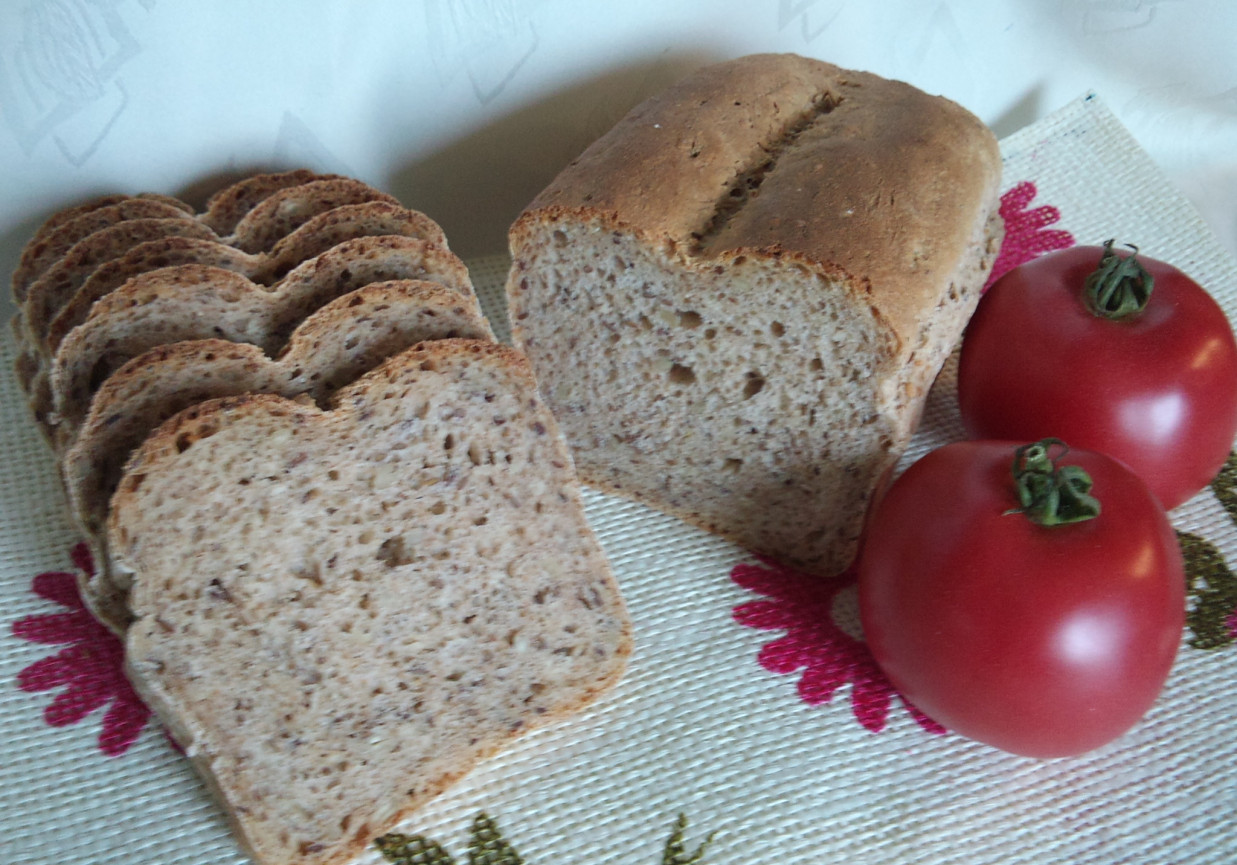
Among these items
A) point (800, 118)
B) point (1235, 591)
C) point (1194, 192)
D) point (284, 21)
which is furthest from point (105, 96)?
point (1194, 192)

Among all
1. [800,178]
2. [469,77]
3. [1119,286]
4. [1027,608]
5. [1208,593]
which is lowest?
[1208,593]

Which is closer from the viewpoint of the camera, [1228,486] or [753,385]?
[753,385]

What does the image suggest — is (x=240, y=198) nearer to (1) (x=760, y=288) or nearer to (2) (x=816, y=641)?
(1) (x=760, y=288)

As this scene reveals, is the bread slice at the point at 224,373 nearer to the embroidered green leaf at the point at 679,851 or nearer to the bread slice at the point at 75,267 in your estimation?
the bread slice at the point at 75,267

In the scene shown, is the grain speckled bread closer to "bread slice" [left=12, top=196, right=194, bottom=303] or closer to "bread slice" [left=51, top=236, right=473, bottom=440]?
"bread slice" [left=51, top=236, right=473, bottom=440]

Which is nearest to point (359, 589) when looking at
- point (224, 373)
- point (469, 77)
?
point (224, 373)
